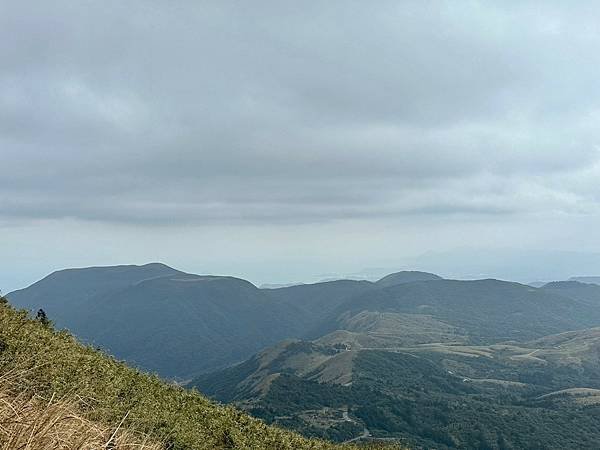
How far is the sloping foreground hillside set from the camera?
20.7 meters

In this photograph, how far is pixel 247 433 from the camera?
3469cm

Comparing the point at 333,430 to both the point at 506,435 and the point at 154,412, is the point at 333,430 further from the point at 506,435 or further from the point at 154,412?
the point at 154,412

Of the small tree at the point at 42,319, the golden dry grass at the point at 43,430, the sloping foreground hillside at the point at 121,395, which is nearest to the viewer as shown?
the golden dry grass at the point at 43,430

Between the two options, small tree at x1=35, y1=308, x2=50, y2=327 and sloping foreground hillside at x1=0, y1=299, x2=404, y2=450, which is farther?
small tree at x1=35, y1=308, x2=50, y2=327

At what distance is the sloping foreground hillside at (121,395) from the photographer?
20.7m

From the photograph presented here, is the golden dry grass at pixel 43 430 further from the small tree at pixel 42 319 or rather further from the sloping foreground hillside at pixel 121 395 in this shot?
the small tree at pixel 42 319

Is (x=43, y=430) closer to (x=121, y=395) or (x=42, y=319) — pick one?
(x=121, y=395)

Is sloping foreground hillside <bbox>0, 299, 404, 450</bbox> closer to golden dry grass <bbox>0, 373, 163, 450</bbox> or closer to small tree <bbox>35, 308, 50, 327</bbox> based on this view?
small tree <bbox>35, 308, 50, 327</bbox>

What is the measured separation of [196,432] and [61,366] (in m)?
8.98

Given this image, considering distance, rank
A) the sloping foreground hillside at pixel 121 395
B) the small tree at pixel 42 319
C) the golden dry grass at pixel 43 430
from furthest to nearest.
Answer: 1. the small tree at pixel 42 319
2. the sloping foreground hillside at pixel 121 395
3. the golden dry grass at pixel 43 430

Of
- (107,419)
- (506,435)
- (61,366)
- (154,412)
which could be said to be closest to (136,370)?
(154,412)

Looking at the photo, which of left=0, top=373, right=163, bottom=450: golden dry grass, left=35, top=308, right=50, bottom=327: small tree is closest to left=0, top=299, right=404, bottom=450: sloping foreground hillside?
left=35, top=308, right=50, bottom=327: small tree

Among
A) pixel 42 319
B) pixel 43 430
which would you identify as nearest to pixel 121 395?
pixel 42 319

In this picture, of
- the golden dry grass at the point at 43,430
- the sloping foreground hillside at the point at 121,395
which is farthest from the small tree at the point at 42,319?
the golden dry grass at the point at 43,430
